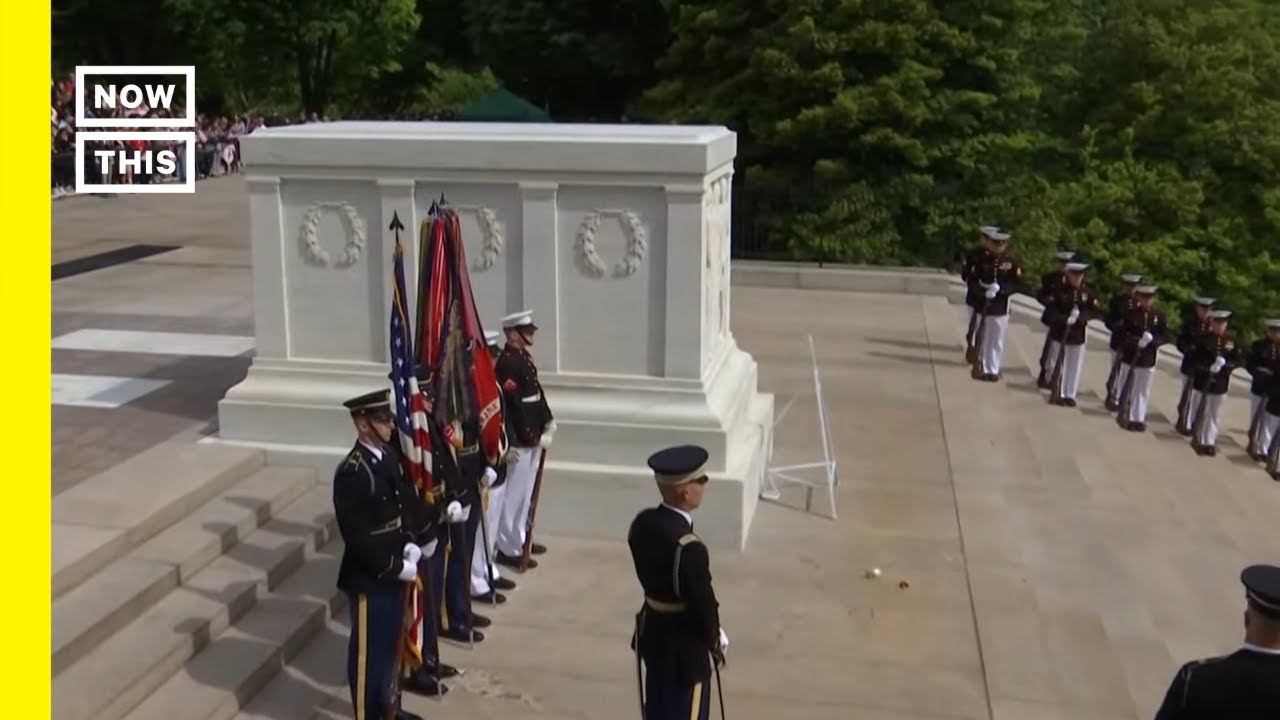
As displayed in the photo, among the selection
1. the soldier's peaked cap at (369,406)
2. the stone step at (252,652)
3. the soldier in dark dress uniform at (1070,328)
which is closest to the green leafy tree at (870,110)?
the soldier in dark dress uniform at (1070,328)

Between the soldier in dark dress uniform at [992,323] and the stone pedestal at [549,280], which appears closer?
the stone pedestal at [549,280]

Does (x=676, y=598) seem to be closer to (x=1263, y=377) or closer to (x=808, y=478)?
(x=808, y=478)

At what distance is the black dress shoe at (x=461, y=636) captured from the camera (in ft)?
23.4

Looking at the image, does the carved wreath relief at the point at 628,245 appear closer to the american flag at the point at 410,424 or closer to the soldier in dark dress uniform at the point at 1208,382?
the american flag at the point at 410,424

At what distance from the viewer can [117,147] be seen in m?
27.8

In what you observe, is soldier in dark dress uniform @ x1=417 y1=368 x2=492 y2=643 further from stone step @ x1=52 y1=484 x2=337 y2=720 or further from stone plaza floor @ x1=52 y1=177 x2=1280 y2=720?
stone step @ x1=52 y1=484 x2=337 y2=720


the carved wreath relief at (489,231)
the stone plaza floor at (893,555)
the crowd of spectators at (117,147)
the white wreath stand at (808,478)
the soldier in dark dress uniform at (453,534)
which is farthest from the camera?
the crowd of spectators at (117,147)

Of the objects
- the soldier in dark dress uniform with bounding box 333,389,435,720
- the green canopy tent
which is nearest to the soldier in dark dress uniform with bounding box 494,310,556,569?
the soldier in dark dress uniform with bounding box 333,389,435,720

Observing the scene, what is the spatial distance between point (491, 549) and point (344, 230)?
2382 mm

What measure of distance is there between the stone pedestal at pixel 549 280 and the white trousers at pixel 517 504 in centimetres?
56

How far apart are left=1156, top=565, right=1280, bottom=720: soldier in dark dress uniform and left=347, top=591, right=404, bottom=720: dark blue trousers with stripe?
3.20 m

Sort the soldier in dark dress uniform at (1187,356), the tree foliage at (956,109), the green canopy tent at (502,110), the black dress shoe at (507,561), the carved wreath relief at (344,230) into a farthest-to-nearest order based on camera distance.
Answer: the green canopy tent at (502,110)
the tree foliage at (956,109)
the soldier in dark dress uniform at (1187,356)
the carved wreath relief at (344,230)
the black dress shoe at (507,561)

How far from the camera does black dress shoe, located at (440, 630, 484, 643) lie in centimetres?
712

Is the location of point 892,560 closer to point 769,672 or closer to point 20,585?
point 769,672
